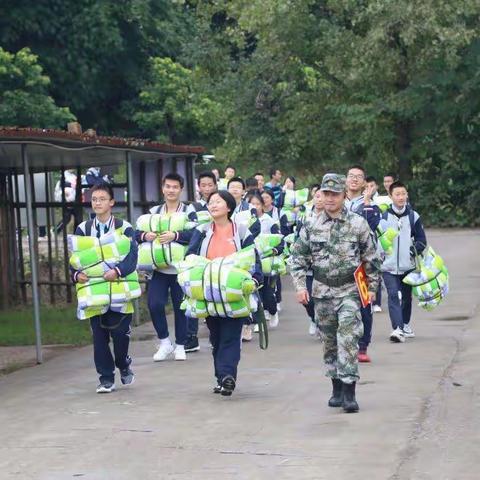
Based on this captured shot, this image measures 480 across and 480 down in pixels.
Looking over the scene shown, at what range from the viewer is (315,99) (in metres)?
36.0

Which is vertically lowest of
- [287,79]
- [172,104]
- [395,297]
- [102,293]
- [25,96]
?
[395,297]

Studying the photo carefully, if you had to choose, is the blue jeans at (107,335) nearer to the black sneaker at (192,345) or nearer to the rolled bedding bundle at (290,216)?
the black sneaker at (192,345)

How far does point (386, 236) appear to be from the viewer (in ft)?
45.4

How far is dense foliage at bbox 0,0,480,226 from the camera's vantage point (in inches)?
1280

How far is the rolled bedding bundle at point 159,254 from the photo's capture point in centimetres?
1263

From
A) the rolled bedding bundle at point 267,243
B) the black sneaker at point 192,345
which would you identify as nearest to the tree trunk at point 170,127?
the rolled bedding bundle at point 267,243

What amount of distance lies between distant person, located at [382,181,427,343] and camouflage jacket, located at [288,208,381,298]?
4051 mm

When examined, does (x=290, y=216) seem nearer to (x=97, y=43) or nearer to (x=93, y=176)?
(x=93, y=176)

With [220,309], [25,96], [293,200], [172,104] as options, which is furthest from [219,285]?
[172,104]

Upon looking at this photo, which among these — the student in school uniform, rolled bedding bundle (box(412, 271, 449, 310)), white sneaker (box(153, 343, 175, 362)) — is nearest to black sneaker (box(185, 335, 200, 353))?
white sneaker (box(153, 343, 175, 362))

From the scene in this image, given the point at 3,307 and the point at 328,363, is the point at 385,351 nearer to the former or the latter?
the point at 328,363

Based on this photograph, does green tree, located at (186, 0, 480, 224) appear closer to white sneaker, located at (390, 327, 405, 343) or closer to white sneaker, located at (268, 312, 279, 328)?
white sneaker, located at (268, 312, 279, 328)

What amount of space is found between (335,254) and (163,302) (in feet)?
11.0

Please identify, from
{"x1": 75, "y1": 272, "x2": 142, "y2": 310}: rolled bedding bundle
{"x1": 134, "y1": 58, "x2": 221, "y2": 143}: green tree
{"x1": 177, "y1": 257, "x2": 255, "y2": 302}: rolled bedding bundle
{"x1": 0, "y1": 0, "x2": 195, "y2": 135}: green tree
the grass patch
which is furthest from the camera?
{"x1": 134, "y1": 58, "x2": 221, "y2": 143}: green tree
